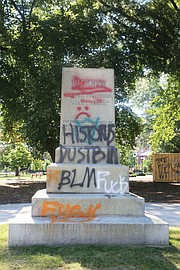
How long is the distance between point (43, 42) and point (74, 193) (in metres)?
11.6

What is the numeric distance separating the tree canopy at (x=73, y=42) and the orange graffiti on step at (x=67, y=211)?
9.82m

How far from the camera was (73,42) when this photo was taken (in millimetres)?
15734

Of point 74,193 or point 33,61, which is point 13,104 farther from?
point 74,193

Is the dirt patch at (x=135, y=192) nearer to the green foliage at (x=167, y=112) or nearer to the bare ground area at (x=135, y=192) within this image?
the bare ground area at (x=135, y=192)

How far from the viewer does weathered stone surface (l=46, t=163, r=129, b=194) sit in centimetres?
596

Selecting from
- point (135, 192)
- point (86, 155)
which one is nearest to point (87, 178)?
point (86, 155)

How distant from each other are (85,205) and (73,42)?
11.5 metres

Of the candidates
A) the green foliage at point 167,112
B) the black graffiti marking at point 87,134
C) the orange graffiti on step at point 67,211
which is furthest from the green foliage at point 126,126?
the orange graffiti on step at point 67,211

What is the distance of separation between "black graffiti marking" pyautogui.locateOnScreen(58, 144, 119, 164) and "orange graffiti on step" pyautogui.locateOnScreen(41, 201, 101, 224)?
3.21ft

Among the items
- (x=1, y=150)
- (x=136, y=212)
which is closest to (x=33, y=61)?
(x=136, y=212)

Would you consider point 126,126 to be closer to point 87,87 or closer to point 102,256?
point 87,87

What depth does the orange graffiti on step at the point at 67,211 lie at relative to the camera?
5516mm

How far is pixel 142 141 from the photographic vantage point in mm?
39281

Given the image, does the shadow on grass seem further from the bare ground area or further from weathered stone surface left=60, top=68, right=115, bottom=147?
the bare ground area
